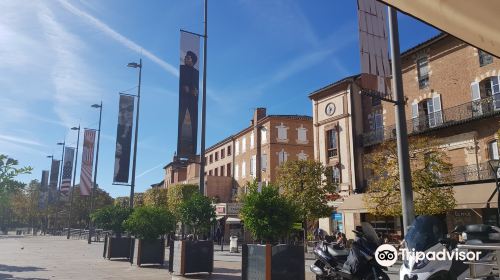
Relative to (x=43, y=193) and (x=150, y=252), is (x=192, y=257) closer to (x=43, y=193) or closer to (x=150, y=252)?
(x=150, y=252)

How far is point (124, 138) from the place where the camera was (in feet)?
79.0

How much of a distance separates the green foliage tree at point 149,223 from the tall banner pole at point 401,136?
33.9 ft

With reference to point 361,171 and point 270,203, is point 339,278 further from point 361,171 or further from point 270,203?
point 361,171

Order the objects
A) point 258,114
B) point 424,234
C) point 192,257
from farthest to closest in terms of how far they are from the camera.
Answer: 1. point 258,114
2. point 192,257
3. point 424,234

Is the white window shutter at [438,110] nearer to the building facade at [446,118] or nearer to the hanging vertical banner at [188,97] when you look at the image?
the building facade at [446,118]

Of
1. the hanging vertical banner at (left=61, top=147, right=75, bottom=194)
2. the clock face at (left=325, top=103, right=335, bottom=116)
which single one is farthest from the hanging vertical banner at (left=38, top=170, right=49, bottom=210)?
the clock face at (left=325, top=103, right=335, bottom=116)

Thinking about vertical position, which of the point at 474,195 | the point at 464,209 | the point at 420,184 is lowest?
the point at 464,209

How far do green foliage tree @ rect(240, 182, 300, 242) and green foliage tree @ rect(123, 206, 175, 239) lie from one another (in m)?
6.55

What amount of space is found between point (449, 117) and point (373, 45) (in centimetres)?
1668

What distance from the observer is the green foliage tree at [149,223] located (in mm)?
15516

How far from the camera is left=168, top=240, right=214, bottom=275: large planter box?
12.5 m

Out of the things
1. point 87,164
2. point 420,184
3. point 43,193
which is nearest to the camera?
point 420,184

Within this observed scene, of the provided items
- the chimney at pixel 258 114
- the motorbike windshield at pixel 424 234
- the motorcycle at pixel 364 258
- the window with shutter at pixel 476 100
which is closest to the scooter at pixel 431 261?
the motorbike windshield at pixel 424 234

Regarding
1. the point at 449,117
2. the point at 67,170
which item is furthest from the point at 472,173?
the point at 67,170
